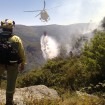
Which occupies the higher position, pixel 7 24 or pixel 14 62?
pixel 7 24

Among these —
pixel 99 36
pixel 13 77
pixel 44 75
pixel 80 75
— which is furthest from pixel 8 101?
pixel 44 75

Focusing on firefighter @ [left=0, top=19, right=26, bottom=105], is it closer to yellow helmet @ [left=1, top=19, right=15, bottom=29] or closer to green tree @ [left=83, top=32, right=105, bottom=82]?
yellow helmet @ [left=1, top=19, right=15, bottom=29]

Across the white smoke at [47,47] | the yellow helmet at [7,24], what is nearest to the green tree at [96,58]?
the yellow helmet at [7,24]

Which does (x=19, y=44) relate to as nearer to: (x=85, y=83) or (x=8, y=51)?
(x=8, y=51)

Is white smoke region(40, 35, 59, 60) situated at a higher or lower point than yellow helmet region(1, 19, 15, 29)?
lower

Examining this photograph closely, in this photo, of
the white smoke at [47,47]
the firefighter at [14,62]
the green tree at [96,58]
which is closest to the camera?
the firefighter at [14,62]

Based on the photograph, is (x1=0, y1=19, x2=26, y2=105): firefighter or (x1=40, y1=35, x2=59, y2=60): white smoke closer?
(x1=0, y1=19, x2=26, y2=105): firefighter

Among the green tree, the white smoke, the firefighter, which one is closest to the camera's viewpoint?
the firefighter

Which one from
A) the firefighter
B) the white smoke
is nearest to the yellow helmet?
the firefighter

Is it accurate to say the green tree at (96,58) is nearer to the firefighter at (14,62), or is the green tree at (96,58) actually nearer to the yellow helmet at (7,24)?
the firefighter at (14,62)

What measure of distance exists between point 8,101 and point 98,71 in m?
7.69

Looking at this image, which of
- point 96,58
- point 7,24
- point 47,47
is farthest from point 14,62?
point 47,47

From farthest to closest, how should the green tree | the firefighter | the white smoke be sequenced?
the white smoke
the green tree
the firefighter

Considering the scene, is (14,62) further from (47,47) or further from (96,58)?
(47,47)
